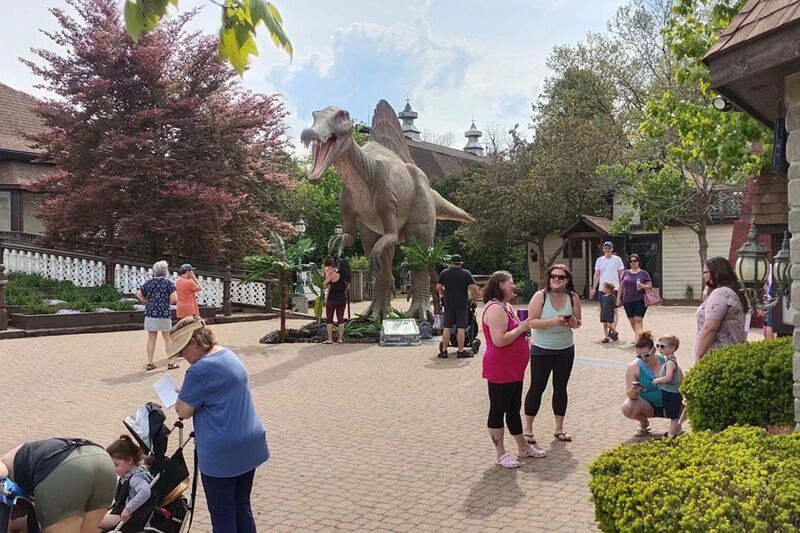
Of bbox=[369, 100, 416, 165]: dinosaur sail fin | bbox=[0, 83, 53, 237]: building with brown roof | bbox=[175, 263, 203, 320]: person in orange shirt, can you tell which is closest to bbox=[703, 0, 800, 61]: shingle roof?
bbox=[175, 263, 203, 320]: person in orange shirt

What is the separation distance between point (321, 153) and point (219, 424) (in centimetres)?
901

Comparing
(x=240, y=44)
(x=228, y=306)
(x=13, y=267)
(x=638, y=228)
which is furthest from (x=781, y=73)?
(x=638, y=228)

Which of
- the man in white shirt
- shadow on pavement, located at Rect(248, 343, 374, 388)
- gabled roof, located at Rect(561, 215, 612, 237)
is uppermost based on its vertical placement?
gabled roof, located at Rect(561, 215, 612, 237)

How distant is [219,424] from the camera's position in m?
4.02

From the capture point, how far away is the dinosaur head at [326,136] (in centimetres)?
1223

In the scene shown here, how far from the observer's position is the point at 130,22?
2.63 metres

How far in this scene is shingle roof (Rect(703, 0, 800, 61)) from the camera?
409 centimetres

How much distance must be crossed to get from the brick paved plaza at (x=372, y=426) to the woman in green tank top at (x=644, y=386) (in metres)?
0.30

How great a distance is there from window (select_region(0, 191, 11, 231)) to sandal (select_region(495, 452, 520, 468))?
24528 millimetres

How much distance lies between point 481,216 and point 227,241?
47.4 ft

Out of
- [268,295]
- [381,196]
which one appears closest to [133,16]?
[381,196]

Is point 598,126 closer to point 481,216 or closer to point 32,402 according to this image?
point 481,216

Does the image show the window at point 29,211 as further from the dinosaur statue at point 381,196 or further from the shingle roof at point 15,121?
the dinosaur statue at point 381,196

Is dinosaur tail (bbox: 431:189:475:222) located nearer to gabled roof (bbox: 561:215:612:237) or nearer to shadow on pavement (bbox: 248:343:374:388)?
shadow on pavement (bbox: 248:343:374:388)
